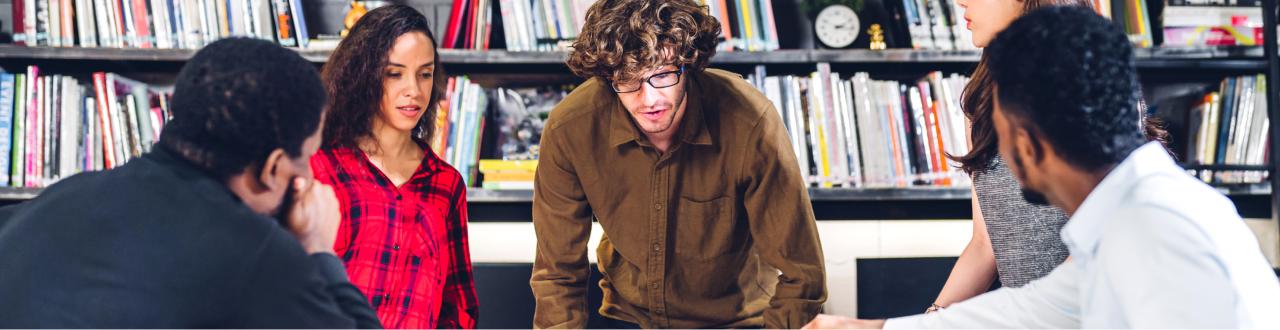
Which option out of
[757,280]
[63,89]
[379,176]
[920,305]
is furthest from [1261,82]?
[63,89]

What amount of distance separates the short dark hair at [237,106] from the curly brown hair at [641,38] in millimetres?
706

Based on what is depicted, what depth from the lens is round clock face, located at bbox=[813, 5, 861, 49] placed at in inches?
A: 90.4

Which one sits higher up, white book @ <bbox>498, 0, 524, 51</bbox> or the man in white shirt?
white book @ <bbox>498, 0, 524, 51</bbox>

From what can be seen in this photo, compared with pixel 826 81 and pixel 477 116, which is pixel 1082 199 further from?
pixel 477 116

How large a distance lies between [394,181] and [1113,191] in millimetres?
1194

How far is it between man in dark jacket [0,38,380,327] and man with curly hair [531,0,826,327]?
29.2 inches

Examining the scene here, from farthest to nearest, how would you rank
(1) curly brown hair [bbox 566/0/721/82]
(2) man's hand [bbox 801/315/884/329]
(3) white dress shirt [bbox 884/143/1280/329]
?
(1) curly brown hair [bbox 566/0/721/82]
(2) man's hand [bbox 801/315/884/329]
(3) white dress shirt [bbox 884/143/1280/329]

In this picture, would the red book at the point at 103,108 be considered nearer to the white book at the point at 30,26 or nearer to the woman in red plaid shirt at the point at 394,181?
the white book at the point at 30,26

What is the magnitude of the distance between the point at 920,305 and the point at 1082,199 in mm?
1391

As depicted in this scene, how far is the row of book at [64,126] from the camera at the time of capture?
2164 millimetres

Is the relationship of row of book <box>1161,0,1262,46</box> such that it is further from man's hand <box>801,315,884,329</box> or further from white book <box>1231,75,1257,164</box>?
man's hand <box>801,315,884,329</box>

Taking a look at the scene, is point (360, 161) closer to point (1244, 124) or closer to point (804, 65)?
point (804, 65)

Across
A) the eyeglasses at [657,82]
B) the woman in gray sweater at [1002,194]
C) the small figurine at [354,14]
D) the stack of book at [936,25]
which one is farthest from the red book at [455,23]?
the woman in gray sweater at [1002,194]

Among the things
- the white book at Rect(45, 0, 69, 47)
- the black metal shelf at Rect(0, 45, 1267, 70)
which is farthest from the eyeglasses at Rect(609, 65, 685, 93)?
the white book at Rect(45, 0, 69, 47)
